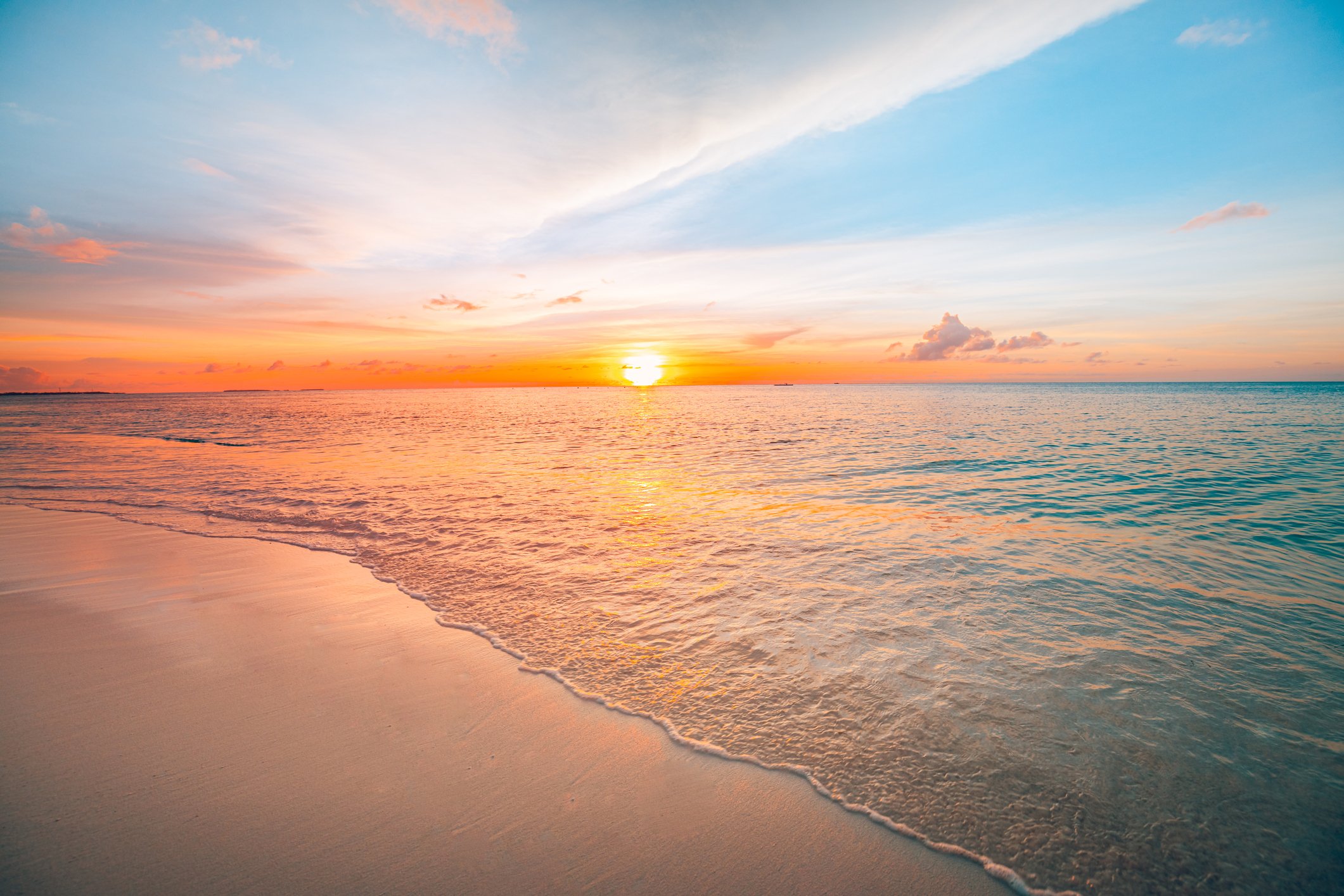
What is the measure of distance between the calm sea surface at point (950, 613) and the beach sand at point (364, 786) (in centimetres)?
51

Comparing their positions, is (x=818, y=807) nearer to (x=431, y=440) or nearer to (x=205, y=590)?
(x=205, y=590)

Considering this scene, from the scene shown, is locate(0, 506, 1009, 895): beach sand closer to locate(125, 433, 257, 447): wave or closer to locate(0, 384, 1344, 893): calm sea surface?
locate(0, 384, 1344, 893): calm sea surface

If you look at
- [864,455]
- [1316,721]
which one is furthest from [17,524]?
[864,455]

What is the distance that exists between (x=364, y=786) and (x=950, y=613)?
21.9 feet

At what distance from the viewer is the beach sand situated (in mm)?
3168

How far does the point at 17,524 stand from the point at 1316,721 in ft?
69.6

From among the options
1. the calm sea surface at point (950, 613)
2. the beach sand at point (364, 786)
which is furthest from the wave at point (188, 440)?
the beach sand at point (364, 786)

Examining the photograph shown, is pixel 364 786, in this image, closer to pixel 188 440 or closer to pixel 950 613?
pixel 950 613

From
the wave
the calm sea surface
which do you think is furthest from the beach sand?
the wave

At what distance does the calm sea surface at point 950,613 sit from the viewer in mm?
3736

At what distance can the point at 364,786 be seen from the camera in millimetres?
3846

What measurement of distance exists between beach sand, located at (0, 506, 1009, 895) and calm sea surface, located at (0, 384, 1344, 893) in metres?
0.51

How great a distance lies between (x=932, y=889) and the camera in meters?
3.15

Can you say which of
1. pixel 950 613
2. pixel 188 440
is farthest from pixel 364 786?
pixel 188 440
